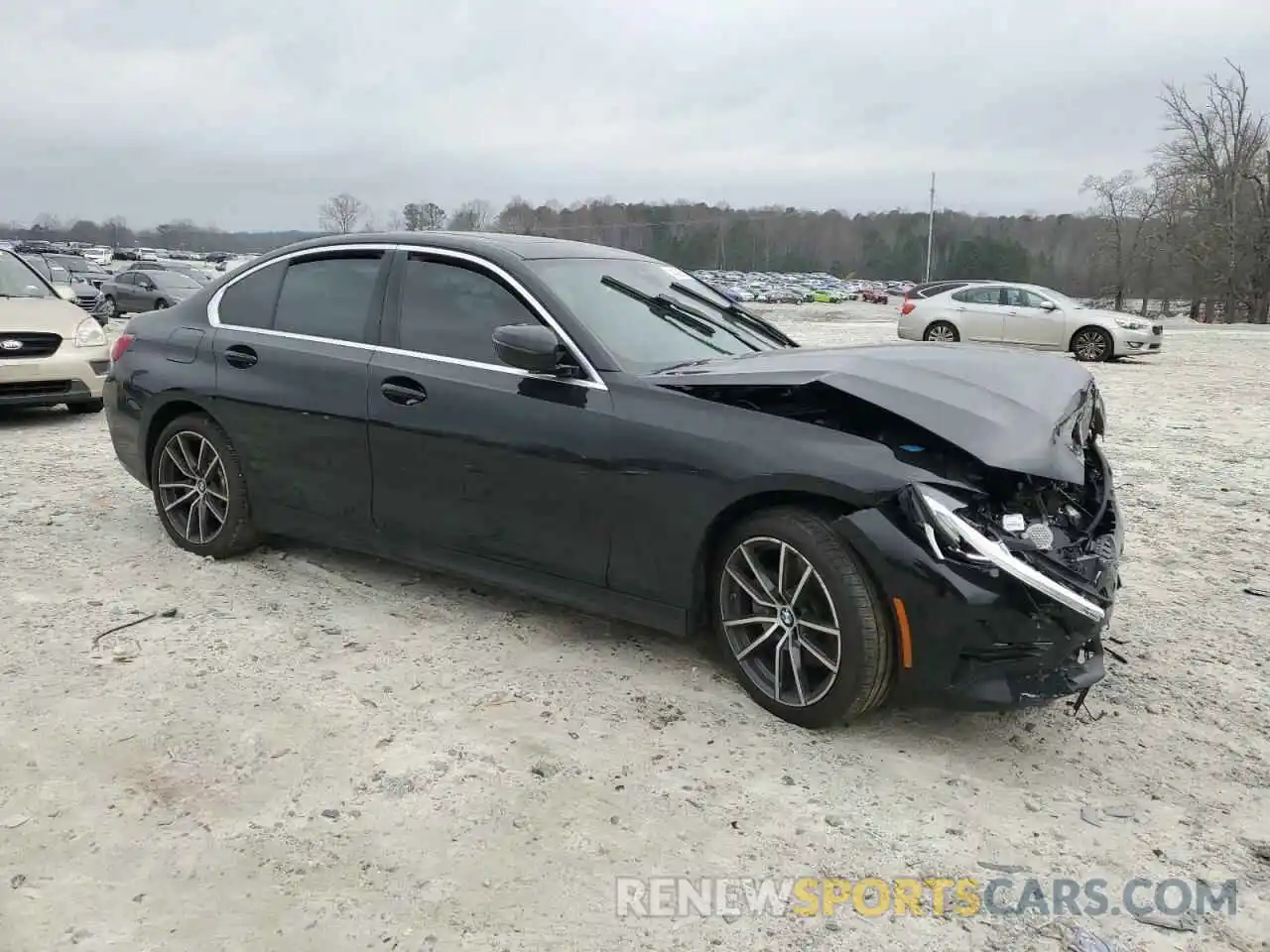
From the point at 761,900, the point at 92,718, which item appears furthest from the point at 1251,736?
the point at 92,718

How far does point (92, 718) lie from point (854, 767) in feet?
8.35

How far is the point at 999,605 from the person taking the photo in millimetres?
2779

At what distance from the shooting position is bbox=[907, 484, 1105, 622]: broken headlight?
9.15ft

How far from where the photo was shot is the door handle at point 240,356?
4.50 m

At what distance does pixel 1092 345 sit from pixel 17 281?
54.1ft

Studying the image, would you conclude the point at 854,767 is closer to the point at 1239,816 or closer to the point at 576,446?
the point at 1239,816

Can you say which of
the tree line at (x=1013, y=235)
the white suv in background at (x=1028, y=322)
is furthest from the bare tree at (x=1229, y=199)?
the white suv in background at (x=1028, y=322)

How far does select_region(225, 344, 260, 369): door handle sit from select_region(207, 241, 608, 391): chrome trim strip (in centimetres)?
9

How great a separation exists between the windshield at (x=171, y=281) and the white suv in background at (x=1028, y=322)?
870 inches

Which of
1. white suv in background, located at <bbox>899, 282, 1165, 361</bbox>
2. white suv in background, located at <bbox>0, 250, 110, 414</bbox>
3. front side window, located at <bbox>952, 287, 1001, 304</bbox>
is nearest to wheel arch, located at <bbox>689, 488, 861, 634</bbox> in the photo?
white suv in background, located at <bbox>0, 250, 110, 414</bbox>

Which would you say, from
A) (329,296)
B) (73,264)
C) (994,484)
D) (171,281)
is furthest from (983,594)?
(73,264)

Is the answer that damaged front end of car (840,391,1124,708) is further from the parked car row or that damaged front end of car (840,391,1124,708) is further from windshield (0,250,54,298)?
the parked car row

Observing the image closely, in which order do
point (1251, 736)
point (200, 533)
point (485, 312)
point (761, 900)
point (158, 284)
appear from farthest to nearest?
point (158, 284), point (200, 533), point (485, 312), point (1251, 736), point (761, 900)

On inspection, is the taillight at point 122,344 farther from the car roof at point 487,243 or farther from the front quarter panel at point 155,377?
the car roof at point 487,243
